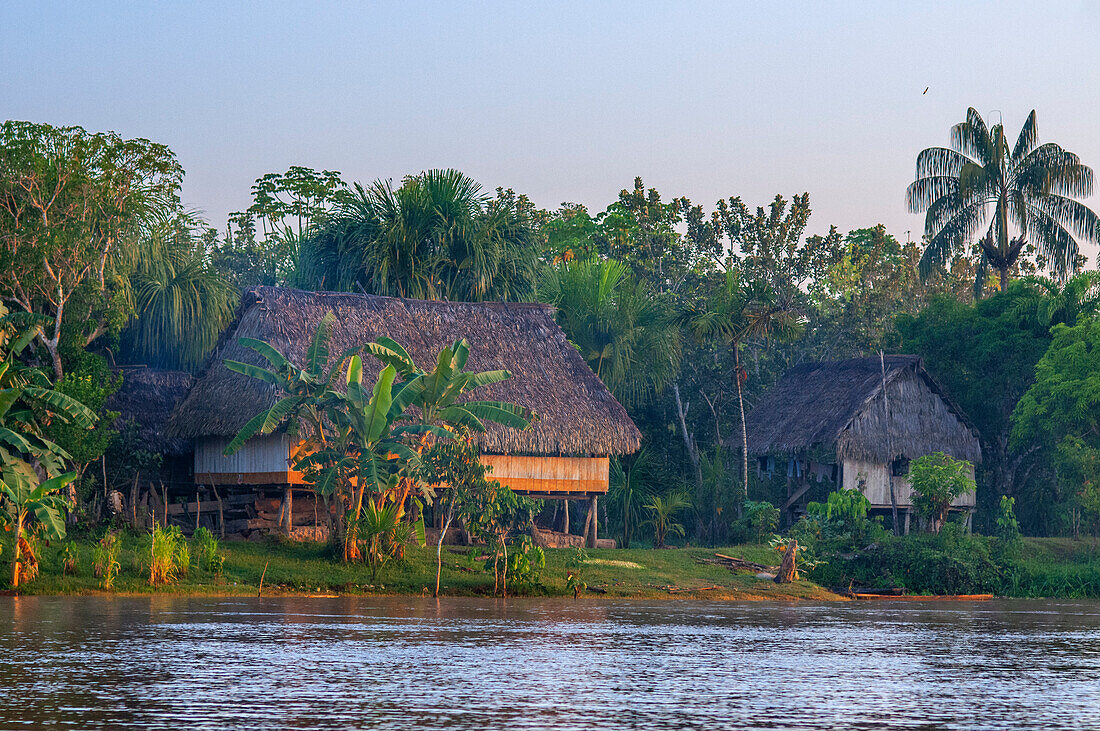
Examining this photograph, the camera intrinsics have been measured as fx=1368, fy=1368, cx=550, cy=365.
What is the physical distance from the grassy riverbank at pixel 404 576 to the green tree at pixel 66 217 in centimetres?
439

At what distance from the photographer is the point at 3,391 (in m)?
20.7

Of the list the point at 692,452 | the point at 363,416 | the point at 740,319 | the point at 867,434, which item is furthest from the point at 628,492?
the point at 363,416

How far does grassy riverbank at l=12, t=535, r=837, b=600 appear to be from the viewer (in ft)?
69.1

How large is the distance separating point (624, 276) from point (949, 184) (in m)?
9.66

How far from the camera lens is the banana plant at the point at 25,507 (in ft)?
65.3

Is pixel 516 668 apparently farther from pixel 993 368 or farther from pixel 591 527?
pixel 993 368

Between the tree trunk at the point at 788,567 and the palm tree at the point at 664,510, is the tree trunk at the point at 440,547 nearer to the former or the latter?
the tree trunk at the point at 788,567

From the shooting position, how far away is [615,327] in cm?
3359

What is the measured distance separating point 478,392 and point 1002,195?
18.3 m

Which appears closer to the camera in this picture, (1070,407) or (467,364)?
(467,364)

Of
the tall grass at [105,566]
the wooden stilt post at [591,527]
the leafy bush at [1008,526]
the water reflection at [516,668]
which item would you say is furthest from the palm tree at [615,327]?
the tall grass at [105,566]

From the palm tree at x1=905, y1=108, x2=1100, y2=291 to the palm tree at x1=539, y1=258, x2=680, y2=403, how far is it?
29.5ft

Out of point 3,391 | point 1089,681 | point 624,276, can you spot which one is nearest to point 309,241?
point 624,276

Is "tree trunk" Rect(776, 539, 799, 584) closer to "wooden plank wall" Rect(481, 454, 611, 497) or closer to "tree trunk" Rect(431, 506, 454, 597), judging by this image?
"wooden plank wall" Rect(481, 454, 611, 497)
